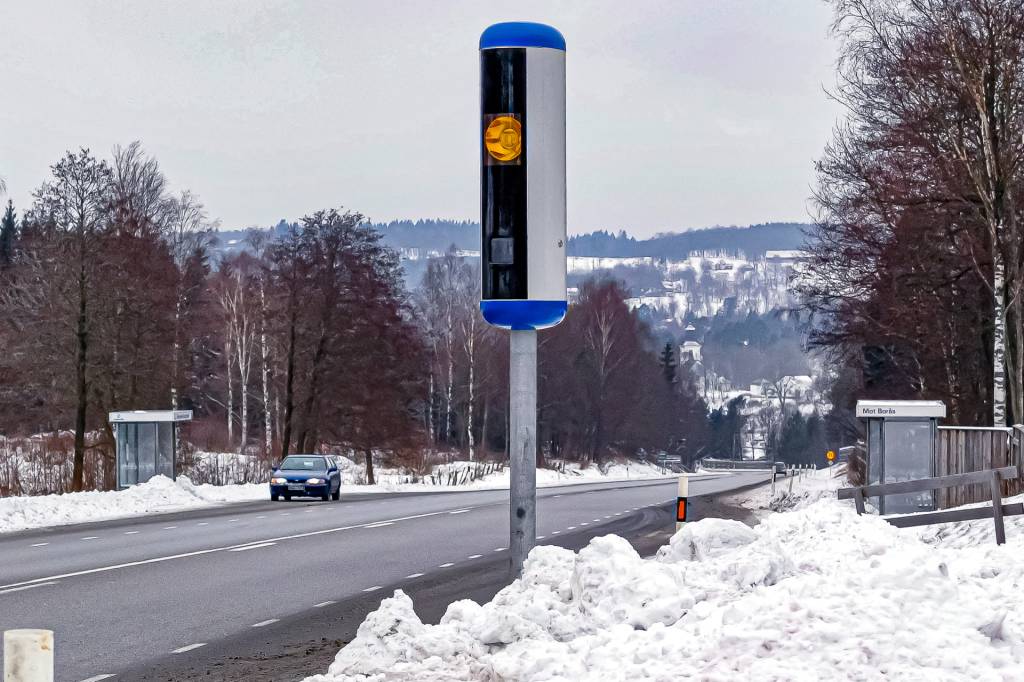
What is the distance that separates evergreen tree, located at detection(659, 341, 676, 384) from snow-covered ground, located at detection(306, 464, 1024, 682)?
142m

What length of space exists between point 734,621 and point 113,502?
28.2 meters

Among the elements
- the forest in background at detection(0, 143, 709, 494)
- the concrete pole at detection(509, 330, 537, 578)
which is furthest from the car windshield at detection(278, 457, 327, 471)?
the concrete pole at detection(509, 330, 537, 578)

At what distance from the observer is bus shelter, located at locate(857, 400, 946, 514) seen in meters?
26.4

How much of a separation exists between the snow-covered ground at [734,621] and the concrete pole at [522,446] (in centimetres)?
62

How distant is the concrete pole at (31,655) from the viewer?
477 cm

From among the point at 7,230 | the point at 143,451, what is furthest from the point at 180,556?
the point at 7,230

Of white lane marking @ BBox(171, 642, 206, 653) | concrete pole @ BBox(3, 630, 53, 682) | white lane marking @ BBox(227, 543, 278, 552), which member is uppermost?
concrete pole @ BBox(3, 630, 53, 682)

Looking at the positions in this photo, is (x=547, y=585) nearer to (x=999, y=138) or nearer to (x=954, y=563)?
(x=954, y=563)

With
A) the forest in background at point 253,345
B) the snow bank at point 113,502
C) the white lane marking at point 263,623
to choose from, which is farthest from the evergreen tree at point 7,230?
the white lane marking at point 263,623

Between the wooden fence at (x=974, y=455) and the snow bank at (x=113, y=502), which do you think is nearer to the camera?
the wooden fence at (x=974, y=455)

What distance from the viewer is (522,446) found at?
1063 cm

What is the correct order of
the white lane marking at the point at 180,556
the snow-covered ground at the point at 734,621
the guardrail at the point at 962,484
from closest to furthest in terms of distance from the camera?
the snow-covered ground at the point at 734,621 < the guardrail at the point at 962,484 < the white lane marking at the point at 180,556

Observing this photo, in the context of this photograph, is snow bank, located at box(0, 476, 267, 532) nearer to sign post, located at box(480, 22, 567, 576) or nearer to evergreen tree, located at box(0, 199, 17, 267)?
sign post, located at box(480, 22, 567, 576)

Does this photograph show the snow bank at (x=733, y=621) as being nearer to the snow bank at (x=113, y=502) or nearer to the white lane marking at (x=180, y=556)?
the white lane marking at (x=180, y=556)
